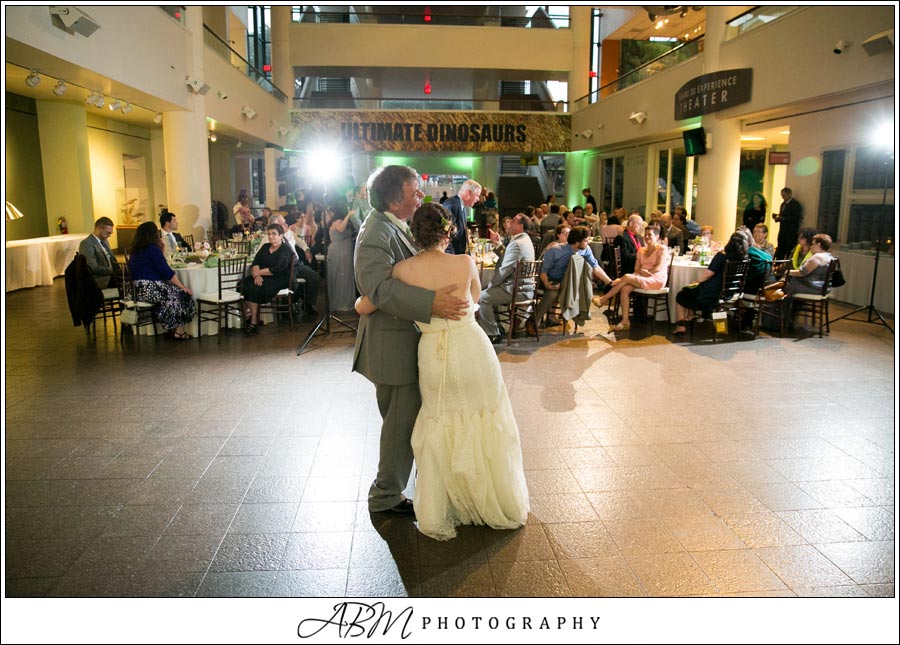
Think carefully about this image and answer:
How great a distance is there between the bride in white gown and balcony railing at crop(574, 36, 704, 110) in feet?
39.3

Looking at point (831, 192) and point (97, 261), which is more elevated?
point (831, 192)

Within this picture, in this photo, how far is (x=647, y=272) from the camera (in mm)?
7738

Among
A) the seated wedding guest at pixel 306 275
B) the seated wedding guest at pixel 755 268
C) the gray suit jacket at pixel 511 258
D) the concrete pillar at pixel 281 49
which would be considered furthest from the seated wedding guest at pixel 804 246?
the concrete pillar at pixel 281 49

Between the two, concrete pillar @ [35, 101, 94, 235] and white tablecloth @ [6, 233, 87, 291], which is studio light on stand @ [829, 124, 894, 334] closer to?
white tablecloth @ [6, 233, 87, 291]

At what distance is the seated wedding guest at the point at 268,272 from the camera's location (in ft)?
24.4

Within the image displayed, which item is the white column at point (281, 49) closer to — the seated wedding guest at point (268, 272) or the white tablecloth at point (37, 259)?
the white tablecloth at point (37, 259)

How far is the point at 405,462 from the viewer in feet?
10.6

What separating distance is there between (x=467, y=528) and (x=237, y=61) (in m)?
13.8

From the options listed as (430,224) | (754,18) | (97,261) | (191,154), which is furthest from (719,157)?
(430,224)

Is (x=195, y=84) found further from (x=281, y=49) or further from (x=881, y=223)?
(x=881, y=223)

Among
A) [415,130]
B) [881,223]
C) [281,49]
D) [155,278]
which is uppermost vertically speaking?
[281,49]

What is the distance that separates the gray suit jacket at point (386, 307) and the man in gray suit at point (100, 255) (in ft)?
18.0

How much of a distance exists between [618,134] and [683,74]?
350 cm

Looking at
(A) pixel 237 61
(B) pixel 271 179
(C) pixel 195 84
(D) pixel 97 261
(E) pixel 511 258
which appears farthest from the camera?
(B) pixel 271 179
